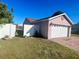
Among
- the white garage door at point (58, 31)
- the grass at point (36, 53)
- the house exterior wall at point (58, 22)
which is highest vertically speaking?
the house exterior wall at point (58, 22)

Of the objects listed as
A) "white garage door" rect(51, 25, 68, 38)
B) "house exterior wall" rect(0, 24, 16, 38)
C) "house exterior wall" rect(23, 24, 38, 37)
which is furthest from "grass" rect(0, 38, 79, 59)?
"house exterior wall" rect(23, 24, 38, 37)

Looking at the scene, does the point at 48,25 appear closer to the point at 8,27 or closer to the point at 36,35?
the point at 36,35

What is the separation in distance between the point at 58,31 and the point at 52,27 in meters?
1.73

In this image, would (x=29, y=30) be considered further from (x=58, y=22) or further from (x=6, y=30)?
(x=58, y=22)

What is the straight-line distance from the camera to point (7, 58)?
19.0 feet

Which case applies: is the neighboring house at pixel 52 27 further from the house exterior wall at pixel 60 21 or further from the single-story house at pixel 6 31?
the single-story house at pixel 6 31

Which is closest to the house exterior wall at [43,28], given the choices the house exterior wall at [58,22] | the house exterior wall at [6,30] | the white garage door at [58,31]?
the house exterior wall at [58,22]

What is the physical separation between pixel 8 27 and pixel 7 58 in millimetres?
8776

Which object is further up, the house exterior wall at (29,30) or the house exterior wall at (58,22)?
the house exterior wall at (58,22)

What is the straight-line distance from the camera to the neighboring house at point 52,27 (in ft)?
49.1

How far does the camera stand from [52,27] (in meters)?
15.4

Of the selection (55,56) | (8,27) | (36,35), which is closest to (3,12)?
(8,27)

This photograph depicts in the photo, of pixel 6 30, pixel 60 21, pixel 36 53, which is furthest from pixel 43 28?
pixel 36 53

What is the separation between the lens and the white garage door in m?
15.6
